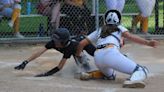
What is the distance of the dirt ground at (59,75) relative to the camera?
6.98 metres

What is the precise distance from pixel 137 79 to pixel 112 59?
0.53 m

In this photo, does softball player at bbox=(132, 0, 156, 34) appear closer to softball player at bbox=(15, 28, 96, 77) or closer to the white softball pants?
softball player at bbox=(15, 28, 96, 77)

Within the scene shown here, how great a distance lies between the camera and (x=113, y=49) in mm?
7523

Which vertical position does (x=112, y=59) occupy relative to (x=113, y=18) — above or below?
below

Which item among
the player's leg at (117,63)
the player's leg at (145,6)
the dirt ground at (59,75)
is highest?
the player's leg at (145,6)

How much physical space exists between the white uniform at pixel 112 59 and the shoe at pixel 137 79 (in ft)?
0.44

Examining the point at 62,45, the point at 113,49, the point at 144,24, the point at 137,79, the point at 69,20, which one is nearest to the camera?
the point at 137,79

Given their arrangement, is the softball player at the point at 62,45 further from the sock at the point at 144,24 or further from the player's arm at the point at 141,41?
the sock at the point at 144,24

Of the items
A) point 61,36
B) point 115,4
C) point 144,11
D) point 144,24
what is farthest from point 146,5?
point 61,36

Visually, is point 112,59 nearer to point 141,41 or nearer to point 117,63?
point 117,63

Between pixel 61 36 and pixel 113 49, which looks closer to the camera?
pixel 113 49

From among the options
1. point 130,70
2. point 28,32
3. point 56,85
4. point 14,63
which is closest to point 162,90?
point 130,70

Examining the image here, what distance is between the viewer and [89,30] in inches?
462

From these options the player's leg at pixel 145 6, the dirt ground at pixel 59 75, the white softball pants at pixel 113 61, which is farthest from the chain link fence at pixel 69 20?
the white softball pants at pixel 113 61
